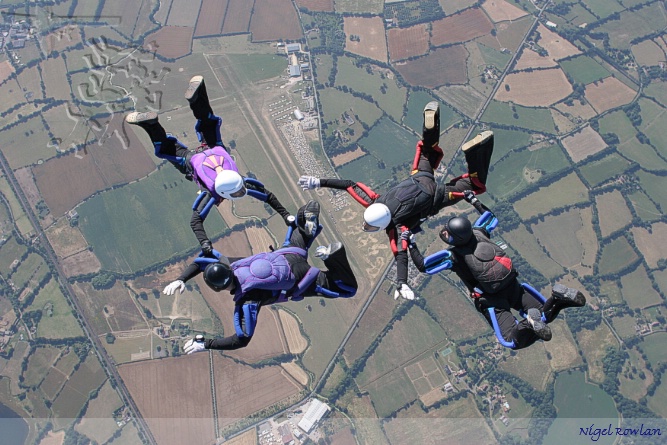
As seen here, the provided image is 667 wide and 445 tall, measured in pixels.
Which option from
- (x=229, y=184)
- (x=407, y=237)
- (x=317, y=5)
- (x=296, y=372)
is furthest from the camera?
(x=317, y=5)

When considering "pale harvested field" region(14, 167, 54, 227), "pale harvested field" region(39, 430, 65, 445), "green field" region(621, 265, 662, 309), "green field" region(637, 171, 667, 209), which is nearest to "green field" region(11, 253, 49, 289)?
"pale harvested field" region(14, 167, 54, 227)

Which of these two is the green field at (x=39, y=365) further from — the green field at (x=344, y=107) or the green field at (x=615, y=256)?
the green field at (x=615, y=256)

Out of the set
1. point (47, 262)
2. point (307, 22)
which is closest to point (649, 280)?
point (307, 22)

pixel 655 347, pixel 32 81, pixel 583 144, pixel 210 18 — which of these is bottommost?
pixel 655 347

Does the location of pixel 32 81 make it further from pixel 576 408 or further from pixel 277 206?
pixel 576 408

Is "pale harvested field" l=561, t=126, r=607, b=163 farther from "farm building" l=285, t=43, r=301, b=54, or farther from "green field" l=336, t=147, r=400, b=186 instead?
"farm building" l=285, t=43, r=301, b=54

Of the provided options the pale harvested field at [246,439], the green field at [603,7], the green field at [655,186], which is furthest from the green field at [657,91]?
the pale harvested field at [246,439]

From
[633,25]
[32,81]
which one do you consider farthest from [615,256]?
[32,81]
